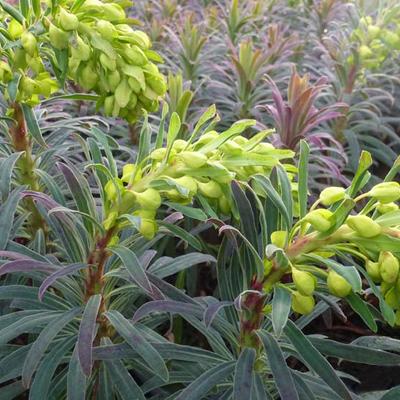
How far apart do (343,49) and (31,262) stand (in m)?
2.35

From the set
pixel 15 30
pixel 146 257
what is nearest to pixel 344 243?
pixel 146 257

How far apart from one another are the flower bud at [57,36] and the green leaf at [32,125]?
263 millimetres

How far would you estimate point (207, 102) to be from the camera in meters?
2.96

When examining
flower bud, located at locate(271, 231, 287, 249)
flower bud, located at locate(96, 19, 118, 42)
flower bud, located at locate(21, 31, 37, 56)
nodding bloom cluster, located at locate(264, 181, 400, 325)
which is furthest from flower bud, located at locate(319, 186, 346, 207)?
flower bud, located at locate(21, 31, 37, 56)

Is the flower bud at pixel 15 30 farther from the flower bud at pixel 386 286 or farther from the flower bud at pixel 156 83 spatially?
the flower bud at pixel 386 286

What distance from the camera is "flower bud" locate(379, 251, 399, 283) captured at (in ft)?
3.13

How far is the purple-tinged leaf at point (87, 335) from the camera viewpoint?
1.08 m

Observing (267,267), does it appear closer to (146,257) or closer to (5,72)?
(146,257)

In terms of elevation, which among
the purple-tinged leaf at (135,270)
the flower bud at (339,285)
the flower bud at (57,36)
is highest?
the flower bud at (57,36)

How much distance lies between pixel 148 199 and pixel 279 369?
430 millimetres

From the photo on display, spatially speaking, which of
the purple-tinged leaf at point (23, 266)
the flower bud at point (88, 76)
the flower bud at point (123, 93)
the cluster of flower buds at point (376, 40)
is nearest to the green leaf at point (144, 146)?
the flower bud at point (123, 93)

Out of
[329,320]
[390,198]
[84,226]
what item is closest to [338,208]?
[390,198]

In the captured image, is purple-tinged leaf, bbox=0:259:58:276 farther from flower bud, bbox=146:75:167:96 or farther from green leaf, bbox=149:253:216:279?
flower bud, bbox=146:75:167:96

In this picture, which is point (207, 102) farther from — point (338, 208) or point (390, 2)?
point (338, 208)
